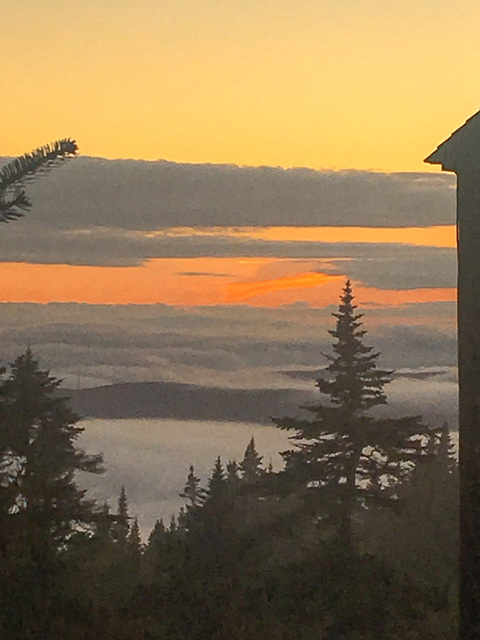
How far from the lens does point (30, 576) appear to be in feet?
56.5

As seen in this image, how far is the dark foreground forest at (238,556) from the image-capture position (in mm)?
17203

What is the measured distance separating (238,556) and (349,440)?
5910 millimetres

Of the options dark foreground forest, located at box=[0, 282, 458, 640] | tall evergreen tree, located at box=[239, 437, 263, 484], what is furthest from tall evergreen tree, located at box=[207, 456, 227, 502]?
tall evergreen tree, located at box=[239, 437, 263, 484]

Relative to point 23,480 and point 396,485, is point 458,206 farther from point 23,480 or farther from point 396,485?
point 396,485

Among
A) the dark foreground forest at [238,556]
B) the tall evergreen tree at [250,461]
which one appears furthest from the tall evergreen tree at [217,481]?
the tall evergreen tree at [250,461]

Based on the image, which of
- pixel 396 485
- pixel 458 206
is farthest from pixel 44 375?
pixel 396 485

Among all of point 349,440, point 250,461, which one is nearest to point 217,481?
point 349,440

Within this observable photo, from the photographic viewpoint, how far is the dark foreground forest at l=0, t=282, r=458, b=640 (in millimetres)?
17203

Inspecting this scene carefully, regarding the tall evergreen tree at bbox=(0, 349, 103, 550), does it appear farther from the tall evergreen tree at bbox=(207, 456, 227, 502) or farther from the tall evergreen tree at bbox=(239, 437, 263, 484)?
the tall evergreen tree at bbox=(239, 437, 263, 484)

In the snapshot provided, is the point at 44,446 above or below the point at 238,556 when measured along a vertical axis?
above

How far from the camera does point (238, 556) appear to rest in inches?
1203

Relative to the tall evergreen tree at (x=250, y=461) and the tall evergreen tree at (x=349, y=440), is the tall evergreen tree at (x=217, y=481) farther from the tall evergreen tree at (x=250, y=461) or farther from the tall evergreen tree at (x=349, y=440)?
the tall evergreen tree at (x=250, y=461)

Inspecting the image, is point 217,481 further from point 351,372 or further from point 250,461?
point 250,461

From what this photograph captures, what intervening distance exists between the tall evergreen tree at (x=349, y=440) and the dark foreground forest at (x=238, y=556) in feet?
0.16
